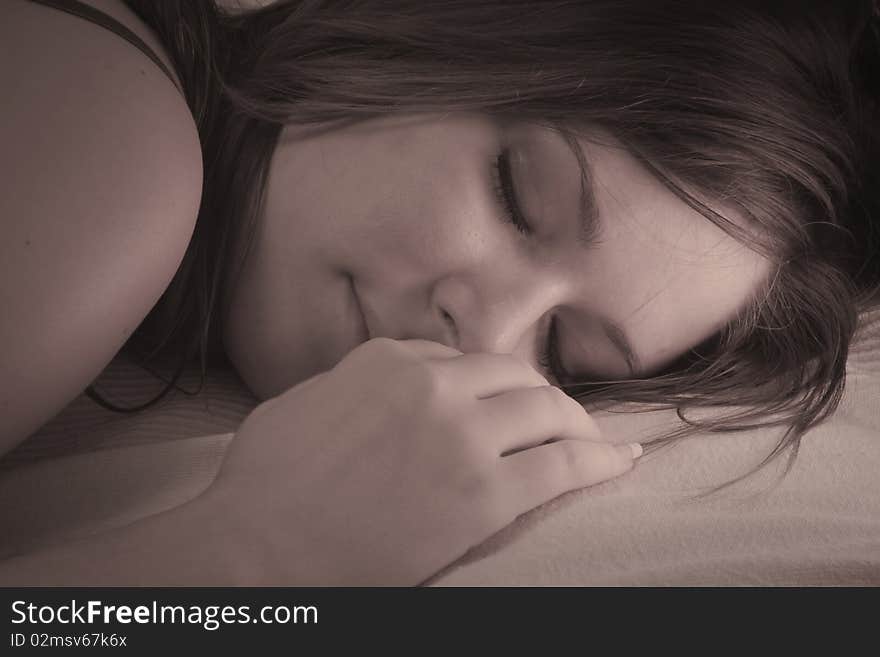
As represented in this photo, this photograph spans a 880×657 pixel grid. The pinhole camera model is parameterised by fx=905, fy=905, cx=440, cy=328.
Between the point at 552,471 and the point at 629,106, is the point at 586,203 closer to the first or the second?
the point at 629,106

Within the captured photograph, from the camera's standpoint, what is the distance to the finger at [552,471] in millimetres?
614

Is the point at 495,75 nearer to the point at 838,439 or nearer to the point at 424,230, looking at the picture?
the point at 424,230

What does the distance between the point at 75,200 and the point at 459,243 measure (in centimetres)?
32

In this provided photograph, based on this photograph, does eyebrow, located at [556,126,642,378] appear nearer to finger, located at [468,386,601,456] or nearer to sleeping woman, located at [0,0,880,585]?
sleeping woman, located at [0,0,880,585]

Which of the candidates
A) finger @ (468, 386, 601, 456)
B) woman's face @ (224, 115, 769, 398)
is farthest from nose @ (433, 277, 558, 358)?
finger @ (468, 386, 601, 456)

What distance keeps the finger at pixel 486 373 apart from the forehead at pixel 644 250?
0.15 m

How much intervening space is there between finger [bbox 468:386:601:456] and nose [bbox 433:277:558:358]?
104 millimetres

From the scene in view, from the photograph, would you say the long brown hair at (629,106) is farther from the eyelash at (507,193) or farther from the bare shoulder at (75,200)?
the bare shoulder at (75,200)

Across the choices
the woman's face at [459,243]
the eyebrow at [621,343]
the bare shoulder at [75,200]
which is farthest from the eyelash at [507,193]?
the bare shoulder at [75,200]

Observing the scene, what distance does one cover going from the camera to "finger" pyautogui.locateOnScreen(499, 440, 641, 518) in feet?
2.01

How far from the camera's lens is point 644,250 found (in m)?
0.80

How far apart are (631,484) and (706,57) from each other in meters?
0.42
